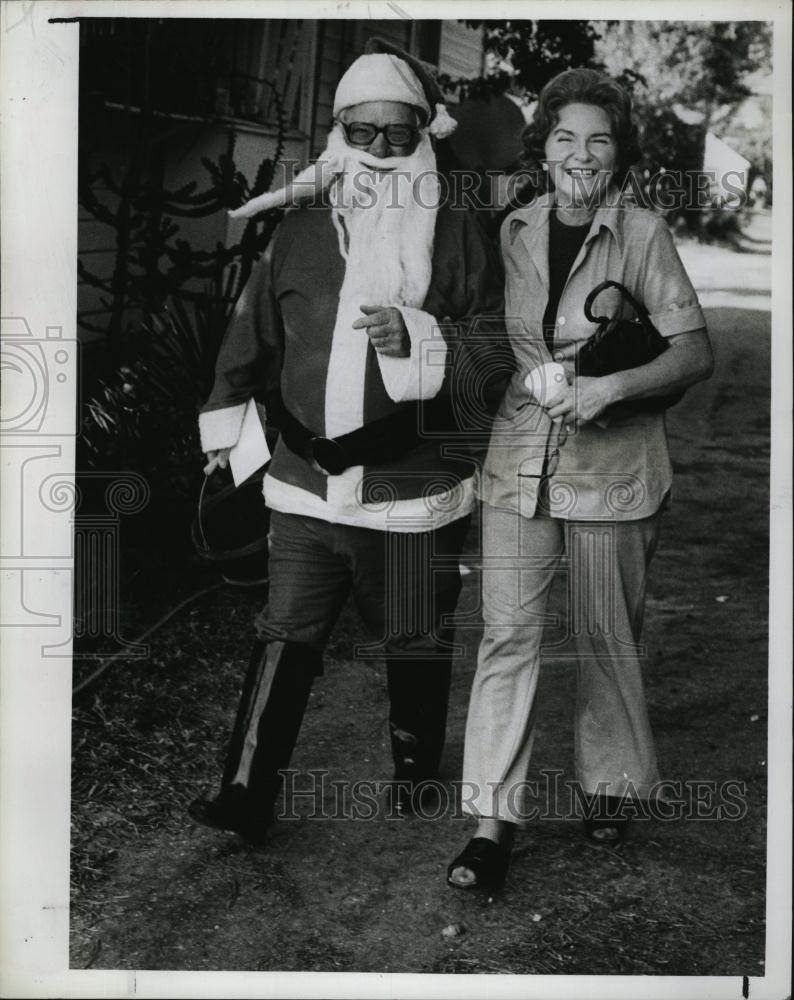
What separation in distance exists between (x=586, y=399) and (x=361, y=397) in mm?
550

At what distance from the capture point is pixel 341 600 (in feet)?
13.3

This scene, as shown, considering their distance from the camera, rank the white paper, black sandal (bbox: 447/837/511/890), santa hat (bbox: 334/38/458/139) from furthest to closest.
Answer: the white paper < black sandal (bbox: 447/837/511/890) < santa hat (bbox: 334/38/458/139)

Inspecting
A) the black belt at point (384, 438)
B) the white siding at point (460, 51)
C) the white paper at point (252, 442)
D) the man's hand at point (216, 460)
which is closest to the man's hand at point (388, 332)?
the black belt at point (384, 438)

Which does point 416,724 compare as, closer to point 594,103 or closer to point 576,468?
point 576,468

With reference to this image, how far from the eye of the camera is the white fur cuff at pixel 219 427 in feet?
13.0

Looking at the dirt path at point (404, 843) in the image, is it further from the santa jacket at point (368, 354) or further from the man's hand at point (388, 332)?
the man's hand at point (388, 332)

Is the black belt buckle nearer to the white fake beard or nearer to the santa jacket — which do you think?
the santa jacket

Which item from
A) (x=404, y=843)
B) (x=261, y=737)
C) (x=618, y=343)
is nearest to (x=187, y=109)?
(x=618, y=343)

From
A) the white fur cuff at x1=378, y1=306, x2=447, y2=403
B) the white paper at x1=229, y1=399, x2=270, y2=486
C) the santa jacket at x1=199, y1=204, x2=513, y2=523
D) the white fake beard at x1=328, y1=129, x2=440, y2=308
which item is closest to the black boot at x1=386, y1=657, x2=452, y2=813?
the santa jacket at x1=199, y1=204, x2=513, y2=523

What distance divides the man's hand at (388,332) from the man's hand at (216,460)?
0.50m

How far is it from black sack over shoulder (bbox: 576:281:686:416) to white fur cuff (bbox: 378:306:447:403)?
13.5 inches

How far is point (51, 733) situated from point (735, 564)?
2.01 meters

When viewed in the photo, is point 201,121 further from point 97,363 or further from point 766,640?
point 766,640

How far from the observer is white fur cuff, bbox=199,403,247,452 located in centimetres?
398
